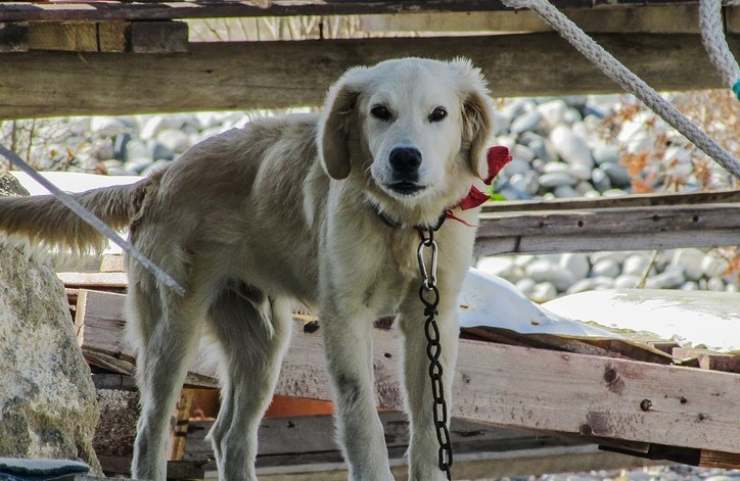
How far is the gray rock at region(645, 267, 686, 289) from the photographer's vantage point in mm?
15984

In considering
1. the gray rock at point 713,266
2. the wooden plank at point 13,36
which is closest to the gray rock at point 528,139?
the gray rock at point 713,266

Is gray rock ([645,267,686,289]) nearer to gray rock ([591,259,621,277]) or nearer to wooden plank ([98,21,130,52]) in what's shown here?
gray rock ([591,259,621,277])

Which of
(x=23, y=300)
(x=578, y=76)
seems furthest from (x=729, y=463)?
(x=23, y=300)

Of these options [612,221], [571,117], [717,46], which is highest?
[571,117]

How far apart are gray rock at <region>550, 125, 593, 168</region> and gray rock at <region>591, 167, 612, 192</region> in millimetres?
204

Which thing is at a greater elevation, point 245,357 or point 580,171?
point 580,171

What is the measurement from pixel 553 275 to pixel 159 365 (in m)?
10.9

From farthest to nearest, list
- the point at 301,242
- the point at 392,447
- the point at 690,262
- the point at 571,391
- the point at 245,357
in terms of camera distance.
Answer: the point at 690,262, the point at 392,447, the point at 571,391, the point at 245,357, the point at 301,242

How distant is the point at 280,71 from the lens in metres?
8.51

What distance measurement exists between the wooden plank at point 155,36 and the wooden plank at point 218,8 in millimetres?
86

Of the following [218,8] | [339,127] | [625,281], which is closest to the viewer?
[339,127]

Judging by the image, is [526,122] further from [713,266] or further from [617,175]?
[713,266]

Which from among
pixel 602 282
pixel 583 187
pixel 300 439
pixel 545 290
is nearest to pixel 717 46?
pixel 300 439

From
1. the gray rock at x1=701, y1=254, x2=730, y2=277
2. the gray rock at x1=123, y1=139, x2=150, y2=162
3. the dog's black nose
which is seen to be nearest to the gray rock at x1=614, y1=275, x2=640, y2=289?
the gray rock at x1=701, y1=254, x2=730, y2=277
